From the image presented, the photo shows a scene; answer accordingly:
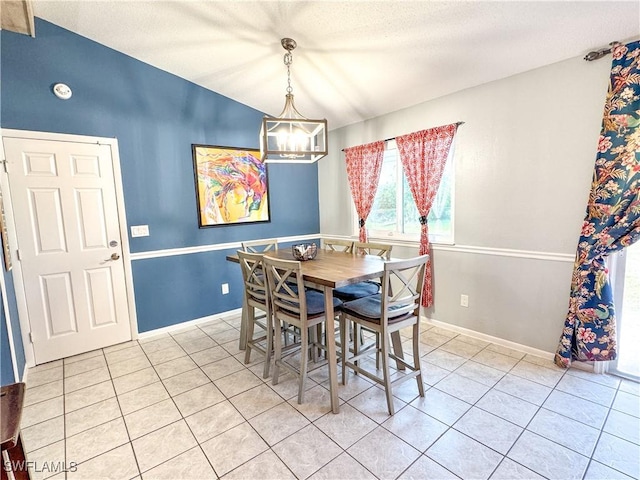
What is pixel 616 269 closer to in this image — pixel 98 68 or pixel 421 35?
pixel 421 35

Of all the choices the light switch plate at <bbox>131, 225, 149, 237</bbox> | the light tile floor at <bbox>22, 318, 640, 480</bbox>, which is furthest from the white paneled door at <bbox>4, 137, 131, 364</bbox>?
the light tile floor at <bbox>22, 318, 640, 480</bbox>

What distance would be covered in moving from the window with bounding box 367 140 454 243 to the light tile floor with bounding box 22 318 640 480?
1.31 meters

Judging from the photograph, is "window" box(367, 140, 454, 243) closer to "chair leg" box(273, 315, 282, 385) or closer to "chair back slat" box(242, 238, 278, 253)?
"chair back slat" box(242, 238, 278, 253)

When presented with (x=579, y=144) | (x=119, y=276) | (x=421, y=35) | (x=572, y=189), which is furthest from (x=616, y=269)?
(x=119, y=276)

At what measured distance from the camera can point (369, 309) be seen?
2.12 m

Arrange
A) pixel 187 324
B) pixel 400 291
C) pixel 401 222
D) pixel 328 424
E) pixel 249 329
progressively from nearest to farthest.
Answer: pixel 328 424, pixel 400 291, pixel 249 329, pixel 187 324, pixel 401 222

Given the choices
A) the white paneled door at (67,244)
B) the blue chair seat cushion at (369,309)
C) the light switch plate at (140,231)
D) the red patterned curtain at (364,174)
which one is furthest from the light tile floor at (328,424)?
the red patterned curtain at (364,174)

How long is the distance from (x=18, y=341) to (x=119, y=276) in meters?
0.88

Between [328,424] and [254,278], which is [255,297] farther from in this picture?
[328,424]

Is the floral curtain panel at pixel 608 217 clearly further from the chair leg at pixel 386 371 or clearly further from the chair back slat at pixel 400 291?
the chair leg at pixel 386 371

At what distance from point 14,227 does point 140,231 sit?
36.8 inches

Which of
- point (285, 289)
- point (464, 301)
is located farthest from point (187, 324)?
point (464, 301)

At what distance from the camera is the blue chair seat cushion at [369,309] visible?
6.70 feet

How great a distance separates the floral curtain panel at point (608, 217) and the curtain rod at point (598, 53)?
36mm
